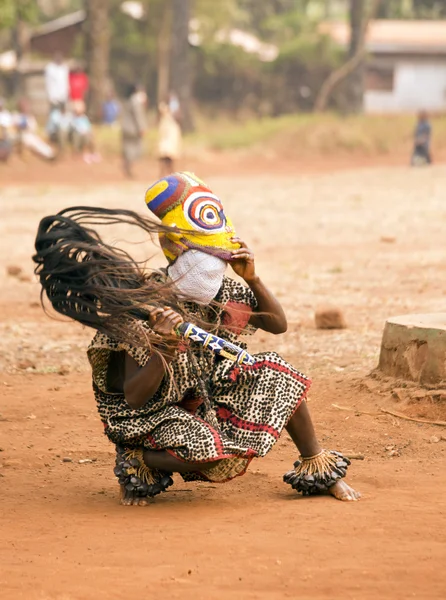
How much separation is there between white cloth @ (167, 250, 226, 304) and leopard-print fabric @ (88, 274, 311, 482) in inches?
2.3

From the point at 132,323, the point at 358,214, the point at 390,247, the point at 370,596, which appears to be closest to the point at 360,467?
the point at 132,323

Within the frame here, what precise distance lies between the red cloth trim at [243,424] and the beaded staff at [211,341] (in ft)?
0.74

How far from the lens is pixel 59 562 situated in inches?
140

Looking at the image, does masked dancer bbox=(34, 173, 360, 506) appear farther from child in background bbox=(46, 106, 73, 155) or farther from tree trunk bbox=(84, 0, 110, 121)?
tree trunk bbox=(84, 0, 110, 121)

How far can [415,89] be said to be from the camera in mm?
41312

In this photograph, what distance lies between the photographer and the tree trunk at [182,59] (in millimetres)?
30328

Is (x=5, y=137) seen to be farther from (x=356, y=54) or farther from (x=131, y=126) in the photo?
(x=356, y=54)

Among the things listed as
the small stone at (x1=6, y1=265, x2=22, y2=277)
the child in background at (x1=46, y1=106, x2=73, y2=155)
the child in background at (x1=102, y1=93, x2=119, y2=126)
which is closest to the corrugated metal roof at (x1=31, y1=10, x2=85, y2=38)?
the child in background at (x1=102, y1=93, x2=119, y2=126)

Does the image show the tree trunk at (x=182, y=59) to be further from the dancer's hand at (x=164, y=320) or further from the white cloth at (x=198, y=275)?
the dancer's hand at (x=164, y=320)

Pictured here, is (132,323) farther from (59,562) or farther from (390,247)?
(390,247)

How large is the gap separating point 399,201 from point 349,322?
9.79m

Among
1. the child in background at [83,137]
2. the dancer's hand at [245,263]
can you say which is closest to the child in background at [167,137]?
the child in background at [83,137]

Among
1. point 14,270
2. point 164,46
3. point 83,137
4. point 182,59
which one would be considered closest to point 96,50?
point 182,59

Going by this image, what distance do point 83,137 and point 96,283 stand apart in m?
22.3
